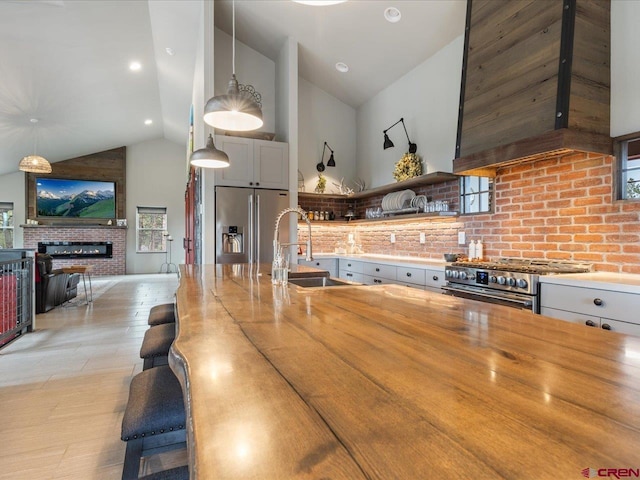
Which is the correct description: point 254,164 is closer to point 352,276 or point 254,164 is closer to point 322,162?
point 322,162

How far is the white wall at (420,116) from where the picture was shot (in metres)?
4.02

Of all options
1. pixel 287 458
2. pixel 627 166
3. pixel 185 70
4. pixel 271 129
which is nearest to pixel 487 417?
pixel 287 458

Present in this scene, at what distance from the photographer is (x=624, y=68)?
2.50 metres

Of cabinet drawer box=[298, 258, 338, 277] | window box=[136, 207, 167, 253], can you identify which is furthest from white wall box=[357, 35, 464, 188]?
window box=[136, 207, 167, 253]

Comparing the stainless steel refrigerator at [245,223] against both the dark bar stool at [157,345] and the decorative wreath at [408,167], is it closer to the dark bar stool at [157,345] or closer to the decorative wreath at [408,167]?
the decorative wreath at [408,167]

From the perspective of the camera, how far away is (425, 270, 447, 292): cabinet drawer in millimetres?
3395

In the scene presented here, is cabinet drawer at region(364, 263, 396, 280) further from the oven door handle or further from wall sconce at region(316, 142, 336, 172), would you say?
wall sconce at region(316, 142, 336, 172)

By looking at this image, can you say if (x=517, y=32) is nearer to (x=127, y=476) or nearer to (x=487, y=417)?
(x=487, y=417)

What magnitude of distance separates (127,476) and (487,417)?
134cm

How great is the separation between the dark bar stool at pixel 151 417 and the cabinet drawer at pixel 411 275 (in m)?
2.74

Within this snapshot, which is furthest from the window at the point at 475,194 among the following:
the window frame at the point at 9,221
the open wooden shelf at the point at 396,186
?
the window frame at the point at 9,221

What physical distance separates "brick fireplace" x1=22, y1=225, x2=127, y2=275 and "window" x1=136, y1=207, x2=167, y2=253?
458 millimetres

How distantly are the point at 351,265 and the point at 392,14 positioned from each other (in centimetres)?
296

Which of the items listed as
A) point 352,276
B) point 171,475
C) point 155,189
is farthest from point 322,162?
point 155,189
